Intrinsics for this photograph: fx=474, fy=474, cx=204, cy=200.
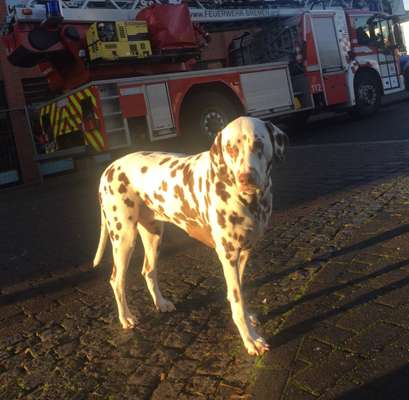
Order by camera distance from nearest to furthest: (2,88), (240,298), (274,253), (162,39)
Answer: (240,298) → (274,253) → (162,39) → (2,88)

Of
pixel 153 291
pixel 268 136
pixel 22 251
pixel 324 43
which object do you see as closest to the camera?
pixel 268 136

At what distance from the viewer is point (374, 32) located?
14.2 meters

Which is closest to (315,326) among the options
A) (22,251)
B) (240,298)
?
(240,298)

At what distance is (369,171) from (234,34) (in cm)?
907

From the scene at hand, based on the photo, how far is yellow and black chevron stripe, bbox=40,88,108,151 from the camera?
8.99 metres

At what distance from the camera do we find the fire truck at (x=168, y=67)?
9.09 metres

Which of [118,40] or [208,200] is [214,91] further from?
[208,200]

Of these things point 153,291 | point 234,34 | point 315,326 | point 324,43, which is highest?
point 234,34

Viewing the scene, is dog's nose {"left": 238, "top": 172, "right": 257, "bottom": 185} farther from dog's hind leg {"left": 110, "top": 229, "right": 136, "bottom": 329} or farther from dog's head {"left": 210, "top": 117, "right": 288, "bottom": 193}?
dog's hind leg {"left": 110, "top": 229, "right": 136, "bottom": 329}

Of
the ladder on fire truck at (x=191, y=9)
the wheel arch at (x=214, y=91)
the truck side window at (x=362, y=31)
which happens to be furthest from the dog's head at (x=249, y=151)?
the truck side window at (x=362, y=31)

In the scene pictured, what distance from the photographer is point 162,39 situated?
9789 mm

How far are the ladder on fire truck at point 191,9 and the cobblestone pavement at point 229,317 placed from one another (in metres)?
5.49

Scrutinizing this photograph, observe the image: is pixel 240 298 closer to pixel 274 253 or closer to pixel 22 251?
pixel 274 253

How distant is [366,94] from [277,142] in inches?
488
